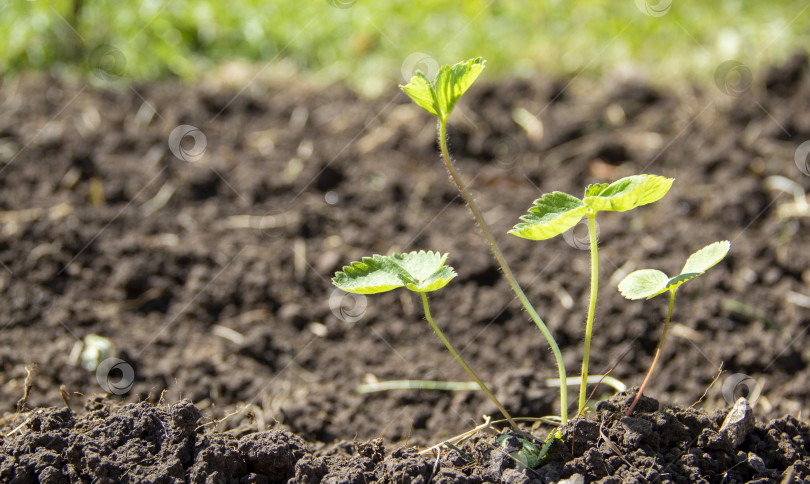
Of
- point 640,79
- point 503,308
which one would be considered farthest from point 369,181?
point 640,79

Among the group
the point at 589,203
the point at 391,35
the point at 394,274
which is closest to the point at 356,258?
the point at 394,274

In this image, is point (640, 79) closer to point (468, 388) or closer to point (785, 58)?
point (785, 58)

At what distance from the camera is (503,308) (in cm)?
221

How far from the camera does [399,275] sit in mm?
1240

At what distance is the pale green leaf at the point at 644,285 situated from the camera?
4.03 feet

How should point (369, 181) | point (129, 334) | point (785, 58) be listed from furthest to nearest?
point (785, 58), point (369, 181), point (129, 334)

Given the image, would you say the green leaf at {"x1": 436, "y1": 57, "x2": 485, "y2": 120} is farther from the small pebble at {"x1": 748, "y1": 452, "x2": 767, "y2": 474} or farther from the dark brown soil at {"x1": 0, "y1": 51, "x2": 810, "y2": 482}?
the small pebble at {"x1": 748, "y1": 452, "x2": 767, "y2": 474}

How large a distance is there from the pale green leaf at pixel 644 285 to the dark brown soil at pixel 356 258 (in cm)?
26

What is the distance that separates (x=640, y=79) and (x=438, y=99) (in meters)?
2.23

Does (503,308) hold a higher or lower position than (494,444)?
lower

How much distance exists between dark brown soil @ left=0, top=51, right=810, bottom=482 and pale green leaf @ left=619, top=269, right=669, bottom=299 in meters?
0.26

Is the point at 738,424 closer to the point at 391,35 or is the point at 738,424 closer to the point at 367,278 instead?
the point at 367,278

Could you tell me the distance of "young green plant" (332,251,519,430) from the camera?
124cm

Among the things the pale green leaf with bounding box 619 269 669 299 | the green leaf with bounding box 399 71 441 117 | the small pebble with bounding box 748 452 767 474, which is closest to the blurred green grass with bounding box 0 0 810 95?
the green leaf with bounding box 399 71 441 117
